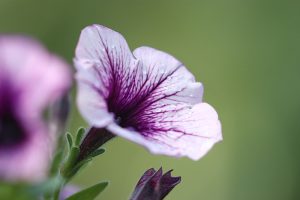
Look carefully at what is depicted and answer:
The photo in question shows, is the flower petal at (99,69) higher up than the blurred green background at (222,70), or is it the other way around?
the flower petal at (99,69)

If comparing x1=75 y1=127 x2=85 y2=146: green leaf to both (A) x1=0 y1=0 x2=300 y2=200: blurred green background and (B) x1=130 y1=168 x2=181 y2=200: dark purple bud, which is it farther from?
(A) x1=0 y1=0 x2=300 y2=200: blurred green background

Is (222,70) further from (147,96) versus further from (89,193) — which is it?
(89,193)

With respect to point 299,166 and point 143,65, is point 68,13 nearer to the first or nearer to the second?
point 299,166

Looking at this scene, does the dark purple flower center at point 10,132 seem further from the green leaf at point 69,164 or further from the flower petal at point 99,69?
the green leaf at point 69,164

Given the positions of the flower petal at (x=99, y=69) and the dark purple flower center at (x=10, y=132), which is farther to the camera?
the flower petal at (x=99, y=69)

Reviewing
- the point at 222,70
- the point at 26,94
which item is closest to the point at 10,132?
the point at 26,94

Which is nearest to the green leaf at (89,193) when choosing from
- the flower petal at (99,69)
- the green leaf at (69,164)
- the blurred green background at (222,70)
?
the green leaf at (69,164)
